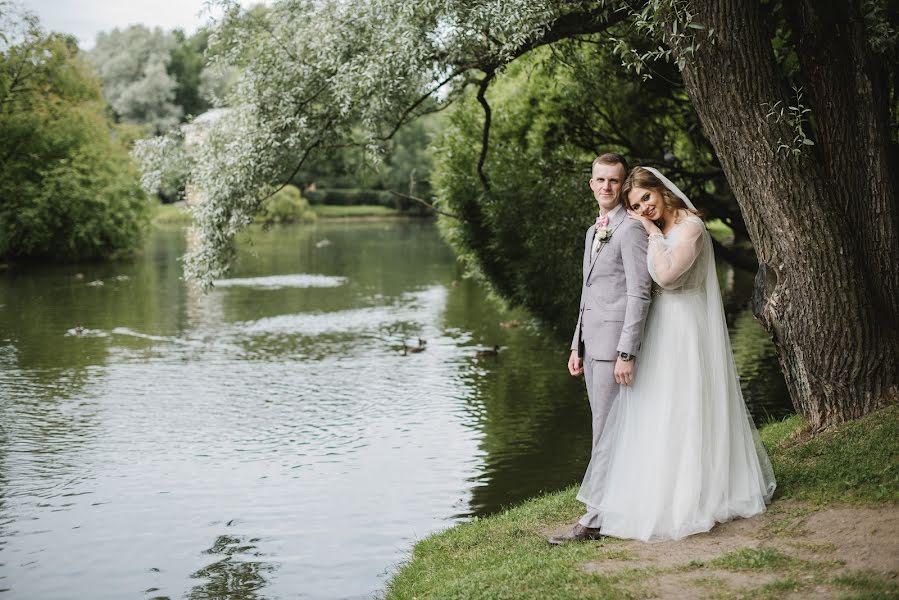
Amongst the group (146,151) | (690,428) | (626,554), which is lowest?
(626,554)

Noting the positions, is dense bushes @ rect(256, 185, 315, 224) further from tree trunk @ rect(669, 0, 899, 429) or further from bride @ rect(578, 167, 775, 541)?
bride @ rect(578, 167, 775, 541)

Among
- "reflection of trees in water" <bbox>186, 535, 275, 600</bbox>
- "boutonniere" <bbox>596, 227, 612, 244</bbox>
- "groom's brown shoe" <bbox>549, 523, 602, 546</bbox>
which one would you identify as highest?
"boutonniere" <bbox>596, 227, 612, 244</bbox>

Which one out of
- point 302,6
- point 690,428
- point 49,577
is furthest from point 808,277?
point 302,6

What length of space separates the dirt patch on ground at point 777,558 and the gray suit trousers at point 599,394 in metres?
0.26

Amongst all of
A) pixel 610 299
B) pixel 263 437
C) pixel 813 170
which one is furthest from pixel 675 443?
pixel 263 437

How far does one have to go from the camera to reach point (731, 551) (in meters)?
5.72

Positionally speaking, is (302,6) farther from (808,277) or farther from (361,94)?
(808,277)

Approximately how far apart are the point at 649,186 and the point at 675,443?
5.75 ft

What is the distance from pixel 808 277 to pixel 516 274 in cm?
901

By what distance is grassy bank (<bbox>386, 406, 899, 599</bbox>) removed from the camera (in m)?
5.21

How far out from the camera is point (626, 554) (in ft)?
19.2

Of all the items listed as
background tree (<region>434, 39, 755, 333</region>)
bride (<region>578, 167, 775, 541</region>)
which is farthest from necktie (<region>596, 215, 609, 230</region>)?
background tree (<region>434, 39, 755, 333</region>)

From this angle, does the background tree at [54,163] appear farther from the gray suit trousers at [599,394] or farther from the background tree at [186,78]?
the background tree at [186,78]

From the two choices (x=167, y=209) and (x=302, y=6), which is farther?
(x=167, y=209)
